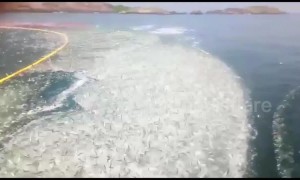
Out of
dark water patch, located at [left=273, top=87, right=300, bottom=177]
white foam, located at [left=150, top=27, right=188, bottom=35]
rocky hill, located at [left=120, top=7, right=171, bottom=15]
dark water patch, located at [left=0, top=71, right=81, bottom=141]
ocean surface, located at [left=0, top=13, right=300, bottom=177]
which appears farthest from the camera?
rocky hill, located at [left=120, top=7, right=171, bottom=15]

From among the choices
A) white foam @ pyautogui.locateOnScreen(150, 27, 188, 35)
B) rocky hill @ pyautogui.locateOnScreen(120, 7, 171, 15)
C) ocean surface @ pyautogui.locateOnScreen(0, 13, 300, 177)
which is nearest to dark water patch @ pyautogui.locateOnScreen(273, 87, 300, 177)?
ocean surface @ pyautogui.locateOnScreen(0, 13, 300, 177)

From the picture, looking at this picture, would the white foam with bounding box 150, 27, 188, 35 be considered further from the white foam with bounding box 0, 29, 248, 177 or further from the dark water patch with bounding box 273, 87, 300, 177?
the dark water patch with bounding box 273, 87, 300, 177

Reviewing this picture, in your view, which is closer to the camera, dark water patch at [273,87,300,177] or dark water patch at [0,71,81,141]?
dark water patch at [273,87,300,177]

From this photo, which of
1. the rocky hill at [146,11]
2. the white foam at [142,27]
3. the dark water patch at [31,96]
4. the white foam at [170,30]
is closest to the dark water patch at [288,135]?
the dark water patch at [31,96]

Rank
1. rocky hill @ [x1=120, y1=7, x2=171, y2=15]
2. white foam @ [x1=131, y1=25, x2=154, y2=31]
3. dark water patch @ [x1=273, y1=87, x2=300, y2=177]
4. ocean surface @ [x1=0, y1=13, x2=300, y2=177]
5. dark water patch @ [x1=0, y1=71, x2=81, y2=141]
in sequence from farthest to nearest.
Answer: rocky hill @ [x1=120, y1=7, x2=171, y2=15] < white foam @ [x1=131, y1=25, x2=154, y2=31] < dark water patch @ [x1=0, y1=71, x2=81, y2=141] < ocean surface @ [x1=0, y1=13, x2=300, y2=177] < dark water patch @ [x1=273, y1=87, x2=300, y2=177]

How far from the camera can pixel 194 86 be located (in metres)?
2.40

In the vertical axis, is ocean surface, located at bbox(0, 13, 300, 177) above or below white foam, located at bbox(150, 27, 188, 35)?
below

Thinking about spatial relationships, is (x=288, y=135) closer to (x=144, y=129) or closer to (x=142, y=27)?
(x=144, y=129)

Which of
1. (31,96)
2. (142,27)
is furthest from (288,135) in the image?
(142,27)

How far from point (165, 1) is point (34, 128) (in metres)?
3.13

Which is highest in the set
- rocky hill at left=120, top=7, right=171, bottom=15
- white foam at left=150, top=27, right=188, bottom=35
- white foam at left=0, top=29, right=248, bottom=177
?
rocky hill at left=120, top=7, right=171, bottom=15

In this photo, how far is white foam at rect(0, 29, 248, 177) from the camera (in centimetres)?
153

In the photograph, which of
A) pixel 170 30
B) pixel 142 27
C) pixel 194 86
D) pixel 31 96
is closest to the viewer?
pixel 31 96

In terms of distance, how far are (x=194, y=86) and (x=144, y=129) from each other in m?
0.71
